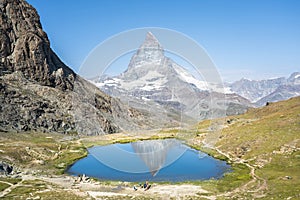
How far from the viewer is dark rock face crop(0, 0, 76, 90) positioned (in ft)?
563

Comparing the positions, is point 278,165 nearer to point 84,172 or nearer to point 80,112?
point 84,172

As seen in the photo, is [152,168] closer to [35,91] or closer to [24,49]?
[35,91]

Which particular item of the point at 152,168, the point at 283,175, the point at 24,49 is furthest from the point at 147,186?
the point at 24,49

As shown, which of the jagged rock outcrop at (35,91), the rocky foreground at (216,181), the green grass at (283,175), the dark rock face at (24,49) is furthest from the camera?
the dark rock face at (24,49)

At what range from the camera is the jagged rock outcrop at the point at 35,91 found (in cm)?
14598

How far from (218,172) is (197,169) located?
549 cm

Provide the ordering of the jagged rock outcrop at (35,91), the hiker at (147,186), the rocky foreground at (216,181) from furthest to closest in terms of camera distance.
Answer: the jagged rock outcrop at (35,91) < the hiker at (147,186) < the rocky foreground at (216,181)

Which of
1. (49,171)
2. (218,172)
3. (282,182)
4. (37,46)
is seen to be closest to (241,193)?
(282,182)

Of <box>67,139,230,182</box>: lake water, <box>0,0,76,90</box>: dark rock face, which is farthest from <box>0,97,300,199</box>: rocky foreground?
<box>0,0,76,90</box>: dark rock face

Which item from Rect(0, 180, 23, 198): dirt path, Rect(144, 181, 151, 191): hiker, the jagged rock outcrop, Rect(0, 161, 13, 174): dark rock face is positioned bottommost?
Rect(0, 180, 23, 198): dirt path

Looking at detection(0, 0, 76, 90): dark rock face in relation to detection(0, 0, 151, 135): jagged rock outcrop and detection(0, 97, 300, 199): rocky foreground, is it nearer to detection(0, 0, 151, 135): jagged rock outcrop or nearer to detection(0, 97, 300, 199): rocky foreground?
detection(0, 0, 151, 135): jagged rock outcrop

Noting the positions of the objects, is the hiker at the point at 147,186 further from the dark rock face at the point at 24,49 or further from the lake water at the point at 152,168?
the dark rock face at the point at 24,49

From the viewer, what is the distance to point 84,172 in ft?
242

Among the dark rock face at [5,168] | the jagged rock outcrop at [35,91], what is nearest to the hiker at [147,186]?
the dark rock face at [5,168]
